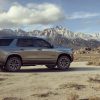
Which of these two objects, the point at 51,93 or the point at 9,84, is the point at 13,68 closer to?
the point at 9,84

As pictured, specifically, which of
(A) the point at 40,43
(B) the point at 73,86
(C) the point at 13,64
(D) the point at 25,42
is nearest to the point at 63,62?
(A) the point at 40,43

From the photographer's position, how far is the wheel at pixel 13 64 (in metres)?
20.1

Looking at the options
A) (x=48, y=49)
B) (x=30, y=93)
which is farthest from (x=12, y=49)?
(x=30, y=93)

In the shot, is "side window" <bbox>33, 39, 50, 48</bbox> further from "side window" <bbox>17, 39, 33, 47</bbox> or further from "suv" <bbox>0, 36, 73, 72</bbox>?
"side window" <bbox>17, 39, 33, 47</bbox>

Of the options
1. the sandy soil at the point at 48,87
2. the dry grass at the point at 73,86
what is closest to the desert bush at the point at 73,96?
the sandy soil at the point at 48,87

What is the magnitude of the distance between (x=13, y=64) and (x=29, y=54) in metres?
0.97

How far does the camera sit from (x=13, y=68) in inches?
796

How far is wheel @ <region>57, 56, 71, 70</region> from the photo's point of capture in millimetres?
21609

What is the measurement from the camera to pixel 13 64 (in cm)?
2023

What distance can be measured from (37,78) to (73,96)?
427 cm

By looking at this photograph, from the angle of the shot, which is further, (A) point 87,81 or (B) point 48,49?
(B) point 48,49

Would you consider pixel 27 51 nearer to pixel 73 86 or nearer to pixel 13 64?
pixel 13 64

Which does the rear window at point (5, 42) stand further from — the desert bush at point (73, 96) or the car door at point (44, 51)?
the desert bush at point (73, 96)

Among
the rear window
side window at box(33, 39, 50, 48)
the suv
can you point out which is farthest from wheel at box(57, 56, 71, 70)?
the rear window
